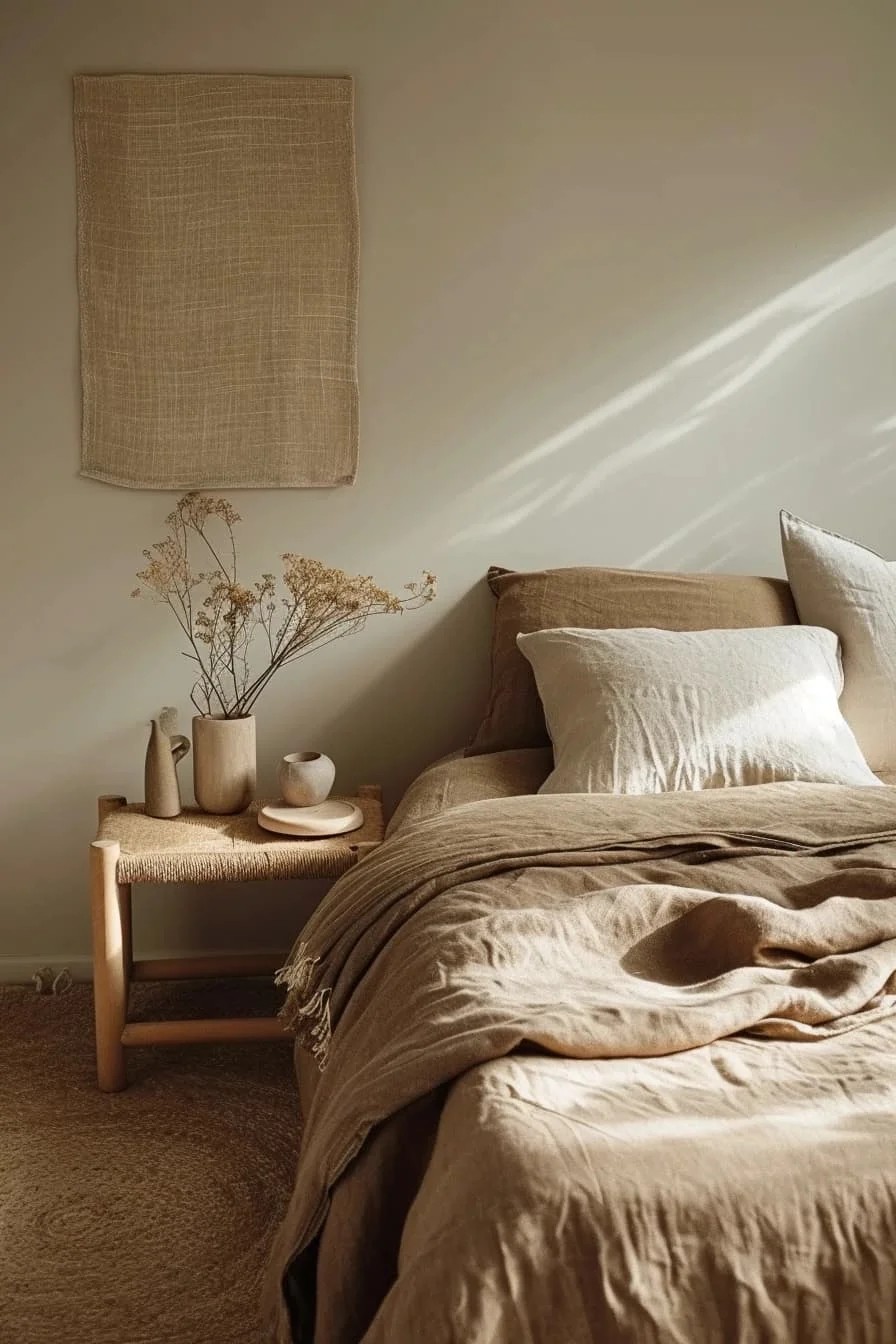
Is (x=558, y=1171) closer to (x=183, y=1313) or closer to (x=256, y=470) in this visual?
(x=183, y=1313)

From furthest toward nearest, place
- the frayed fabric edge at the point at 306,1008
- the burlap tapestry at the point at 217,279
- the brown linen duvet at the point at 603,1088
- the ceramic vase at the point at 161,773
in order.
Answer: the burlap tapestry at the point at 217,279
the ceramic vase at the point at 161,773
the frayed fabric edge at the point at 306,1008
the brown linen duvet at the point at 603,1088

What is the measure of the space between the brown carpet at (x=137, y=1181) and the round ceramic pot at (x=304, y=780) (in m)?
0.55

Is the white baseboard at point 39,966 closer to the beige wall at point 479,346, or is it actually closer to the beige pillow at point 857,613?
the beige wall at point 479,346

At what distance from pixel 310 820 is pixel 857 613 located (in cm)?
123

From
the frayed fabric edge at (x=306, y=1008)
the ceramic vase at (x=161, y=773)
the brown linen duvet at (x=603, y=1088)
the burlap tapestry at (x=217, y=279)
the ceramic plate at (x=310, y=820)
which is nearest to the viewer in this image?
the brown linen duvet at (x=603, y=1088)

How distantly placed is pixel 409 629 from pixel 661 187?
46.4 inches

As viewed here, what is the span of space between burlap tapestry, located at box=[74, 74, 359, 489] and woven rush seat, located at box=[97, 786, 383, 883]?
0.81 m

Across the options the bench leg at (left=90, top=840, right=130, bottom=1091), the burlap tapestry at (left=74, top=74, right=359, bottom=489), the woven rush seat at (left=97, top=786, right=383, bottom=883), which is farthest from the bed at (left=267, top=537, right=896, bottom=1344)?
the burlap tapestry at (left=74, top=74, right=359, bottom=489)

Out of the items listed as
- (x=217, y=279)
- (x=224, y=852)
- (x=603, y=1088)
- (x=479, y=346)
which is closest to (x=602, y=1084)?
(x=603, y=1088)

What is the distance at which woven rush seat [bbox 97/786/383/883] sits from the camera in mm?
2293

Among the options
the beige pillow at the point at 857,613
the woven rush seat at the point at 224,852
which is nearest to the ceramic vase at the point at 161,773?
the woven rush seat at the point at 224,852

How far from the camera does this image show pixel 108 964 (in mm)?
2326

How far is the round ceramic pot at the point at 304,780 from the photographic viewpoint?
2.48m

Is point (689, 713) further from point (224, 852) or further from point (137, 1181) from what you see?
point (137, 1181)
